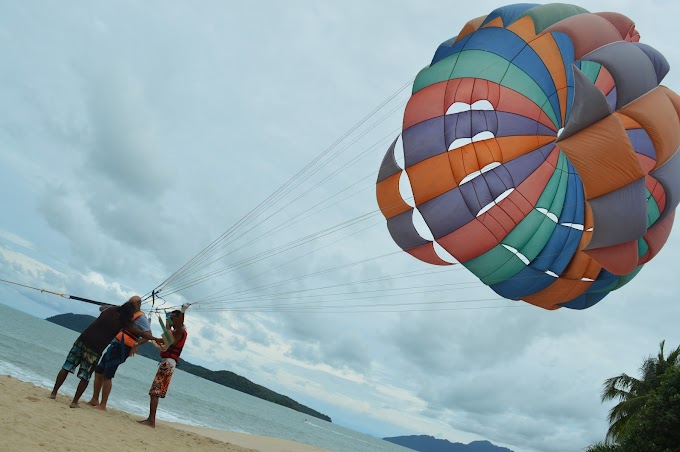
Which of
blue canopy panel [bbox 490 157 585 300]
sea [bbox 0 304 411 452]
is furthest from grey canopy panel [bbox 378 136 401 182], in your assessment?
sea [bbox 0 304 411 452]

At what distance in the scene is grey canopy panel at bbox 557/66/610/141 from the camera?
20.6ft

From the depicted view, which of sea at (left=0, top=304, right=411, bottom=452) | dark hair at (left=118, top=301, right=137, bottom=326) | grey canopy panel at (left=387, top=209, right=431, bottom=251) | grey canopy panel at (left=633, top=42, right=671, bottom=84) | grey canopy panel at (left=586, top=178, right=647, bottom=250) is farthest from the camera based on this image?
sea at (left=0, top=304, right=411, bottom=452)

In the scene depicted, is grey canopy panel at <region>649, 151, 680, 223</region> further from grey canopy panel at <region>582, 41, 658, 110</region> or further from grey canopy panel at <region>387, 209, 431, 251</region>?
grey canopy panel at <region>387, 209, 431, 251</region>

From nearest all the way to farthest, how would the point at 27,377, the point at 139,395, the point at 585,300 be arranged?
1. the point at 585,300
2. the point at 27,377
3. the point at 139,395

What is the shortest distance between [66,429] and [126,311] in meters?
1.80

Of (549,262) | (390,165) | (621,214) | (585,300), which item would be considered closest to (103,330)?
(390,165)

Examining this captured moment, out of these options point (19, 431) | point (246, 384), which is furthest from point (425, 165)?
point (246, 384)

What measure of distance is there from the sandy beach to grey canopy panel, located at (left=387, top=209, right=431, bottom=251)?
15.1 feet

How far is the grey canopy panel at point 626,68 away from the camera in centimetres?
680

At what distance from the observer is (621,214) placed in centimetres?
679

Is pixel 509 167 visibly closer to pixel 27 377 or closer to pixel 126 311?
pixel 126 311

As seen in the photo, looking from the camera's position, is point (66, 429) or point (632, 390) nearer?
point (66, 429)

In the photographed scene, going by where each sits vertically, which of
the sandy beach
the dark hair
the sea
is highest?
the dark hair

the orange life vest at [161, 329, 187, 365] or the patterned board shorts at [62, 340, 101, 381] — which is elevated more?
the orange life vest at [161, 329, 187, 365]
